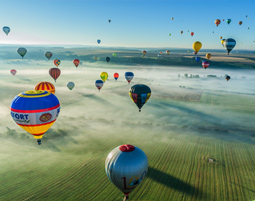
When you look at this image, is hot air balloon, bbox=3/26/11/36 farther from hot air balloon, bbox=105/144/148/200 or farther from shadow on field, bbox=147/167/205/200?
hot air balloon, bbox=105/144/148/200

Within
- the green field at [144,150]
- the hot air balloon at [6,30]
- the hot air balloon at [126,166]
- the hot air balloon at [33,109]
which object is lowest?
the green field at [144,150]

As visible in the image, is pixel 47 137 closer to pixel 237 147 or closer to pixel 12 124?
pixel 12 124

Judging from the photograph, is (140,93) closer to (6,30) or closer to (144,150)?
(144,150)

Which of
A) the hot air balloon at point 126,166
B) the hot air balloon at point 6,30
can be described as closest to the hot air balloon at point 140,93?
the hot air balloon at point 126,166

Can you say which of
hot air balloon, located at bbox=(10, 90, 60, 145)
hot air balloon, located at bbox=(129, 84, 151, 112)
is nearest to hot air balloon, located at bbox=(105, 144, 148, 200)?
hot air balloon, located at bbox=(10, 90, 60, 145)

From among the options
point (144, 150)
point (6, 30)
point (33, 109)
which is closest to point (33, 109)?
point (33, 109)

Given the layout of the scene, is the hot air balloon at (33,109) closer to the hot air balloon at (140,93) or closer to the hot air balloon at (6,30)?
the hot air balloon at (140,93)

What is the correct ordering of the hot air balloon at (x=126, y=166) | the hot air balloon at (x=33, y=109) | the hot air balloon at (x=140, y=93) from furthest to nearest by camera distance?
the hot air balloon at (x=140, y=93)
the hot air balloon at (x=33, y=109)
the hot air balloon at (x=126, y=166)
